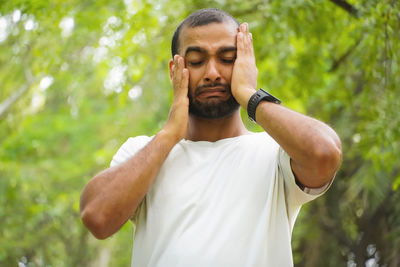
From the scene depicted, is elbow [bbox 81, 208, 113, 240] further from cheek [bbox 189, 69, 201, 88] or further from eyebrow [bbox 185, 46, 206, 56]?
eyebrow [bbox 185, 46, 206, 56]

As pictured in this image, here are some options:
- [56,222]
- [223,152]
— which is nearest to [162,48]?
[223,152]

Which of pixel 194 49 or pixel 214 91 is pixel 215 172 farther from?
pixel 194 49

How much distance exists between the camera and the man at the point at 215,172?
7.43ft

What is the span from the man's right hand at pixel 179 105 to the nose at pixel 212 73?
0.12 metres

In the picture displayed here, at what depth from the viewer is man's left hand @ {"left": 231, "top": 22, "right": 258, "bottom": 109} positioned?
8.18 ft

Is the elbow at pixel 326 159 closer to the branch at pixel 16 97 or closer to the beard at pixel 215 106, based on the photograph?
the beard at pixel 215 106

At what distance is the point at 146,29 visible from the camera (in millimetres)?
6309

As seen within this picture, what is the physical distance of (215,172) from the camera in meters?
2.51

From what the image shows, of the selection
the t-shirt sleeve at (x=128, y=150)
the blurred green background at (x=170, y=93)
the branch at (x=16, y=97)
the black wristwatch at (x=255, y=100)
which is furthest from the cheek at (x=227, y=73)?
the branch at (x=16, y=97)

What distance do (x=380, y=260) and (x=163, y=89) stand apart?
4.80 meters

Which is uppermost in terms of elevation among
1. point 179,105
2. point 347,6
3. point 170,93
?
point 179,105

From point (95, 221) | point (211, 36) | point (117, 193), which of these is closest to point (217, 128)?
point (211, 36)

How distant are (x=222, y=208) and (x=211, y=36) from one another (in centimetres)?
89

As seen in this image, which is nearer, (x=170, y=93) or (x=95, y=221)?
(x=95, y=221)
